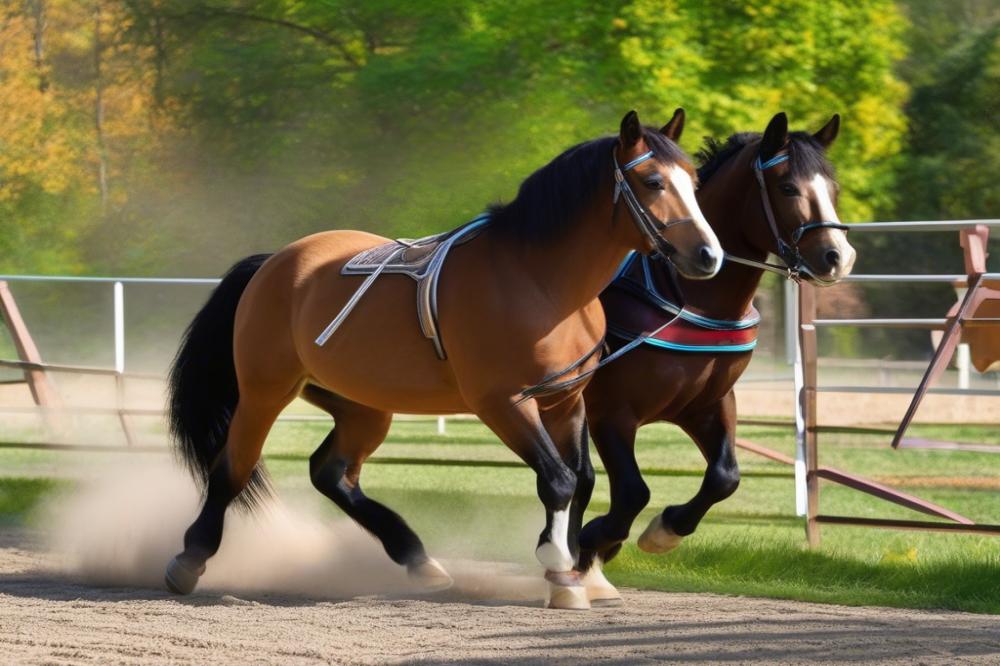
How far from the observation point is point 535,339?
4.87 meters

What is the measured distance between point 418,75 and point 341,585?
28.5 feet

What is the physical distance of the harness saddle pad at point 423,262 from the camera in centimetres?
516

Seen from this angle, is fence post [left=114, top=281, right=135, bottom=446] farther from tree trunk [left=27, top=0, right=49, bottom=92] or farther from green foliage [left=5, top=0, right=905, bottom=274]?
tree trunk [left=27, top=0, right=49, bottom=92]

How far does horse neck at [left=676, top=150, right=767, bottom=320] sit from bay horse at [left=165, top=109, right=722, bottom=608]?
0.37 m

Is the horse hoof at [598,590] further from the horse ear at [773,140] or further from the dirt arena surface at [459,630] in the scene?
the horse ear at [773,140]

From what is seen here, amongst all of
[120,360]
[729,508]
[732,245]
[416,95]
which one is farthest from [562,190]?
[416,95]

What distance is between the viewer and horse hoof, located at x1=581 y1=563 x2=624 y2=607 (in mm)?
5331

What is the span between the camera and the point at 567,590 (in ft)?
16.6

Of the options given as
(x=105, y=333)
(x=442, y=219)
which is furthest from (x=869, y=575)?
(x=105, y=333)

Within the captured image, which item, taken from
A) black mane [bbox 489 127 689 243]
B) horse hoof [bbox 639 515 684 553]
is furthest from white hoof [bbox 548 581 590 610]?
black mane [bbox 489 127 689 243]

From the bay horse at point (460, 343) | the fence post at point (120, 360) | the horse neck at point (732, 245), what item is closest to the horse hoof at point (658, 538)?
the bay horse at point (460, 343)

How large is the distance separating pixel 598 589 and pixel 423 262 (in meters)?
1.49

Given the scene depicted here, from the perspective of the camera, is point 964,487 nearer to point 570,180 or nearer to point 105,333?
point 570,180

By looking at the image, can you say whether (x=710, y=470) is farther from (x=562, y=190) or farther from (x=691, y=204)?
(x=562, y=190)
